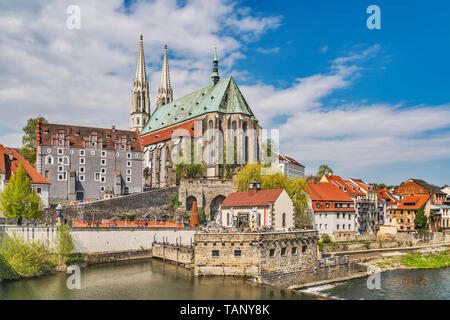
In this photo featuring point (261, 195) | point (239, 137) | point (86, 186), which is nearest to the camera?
point (261, 195)

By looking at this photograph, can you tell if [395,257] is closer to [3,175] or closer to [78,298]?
[78,298]

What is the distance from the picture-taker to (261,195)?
51688 mm

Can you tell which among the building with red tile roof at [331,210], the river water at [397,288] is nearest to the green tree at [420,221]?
the building with red tile roof at [331,210]

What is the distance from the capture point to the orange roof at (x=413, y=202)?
245 feet

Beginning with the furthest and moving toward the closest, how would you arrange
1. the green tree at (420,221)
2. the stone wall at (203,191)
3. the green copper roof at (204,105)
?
the green copper roof at (204,105) < the stone wall at (203,191) < the green tree at (420,221)

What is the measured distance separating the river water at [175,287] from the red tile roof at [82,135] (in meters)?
36.0

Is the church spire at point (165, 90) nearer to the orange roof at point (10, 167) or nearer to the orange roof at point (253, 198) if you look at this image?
the orange roof at point (10, 167)

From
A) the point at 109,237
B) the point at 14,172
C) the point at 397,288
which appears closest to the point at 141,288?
the point at 109,237

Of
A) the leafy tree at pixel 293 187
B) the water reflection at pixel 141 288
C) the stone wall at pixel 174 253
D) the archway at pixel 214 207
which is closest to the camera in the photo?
the water reflection at pixel 141 288

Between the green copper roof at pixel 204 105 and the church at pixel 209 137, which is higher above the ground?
the green copper roof at pixel 204 105

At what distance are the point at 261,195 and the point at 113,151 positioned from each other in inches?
1472

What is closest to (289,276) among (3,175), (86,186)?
(3,175)

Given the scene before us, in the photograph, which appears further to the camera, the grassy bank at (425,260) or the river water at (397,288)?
the grassy bank at (425,260)

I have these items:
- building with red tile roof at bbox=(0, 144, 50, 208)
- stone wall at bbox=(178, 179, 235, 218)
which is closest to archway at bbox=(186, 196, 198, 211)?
stone wall at bbox=(178, 179, 235, 218)
